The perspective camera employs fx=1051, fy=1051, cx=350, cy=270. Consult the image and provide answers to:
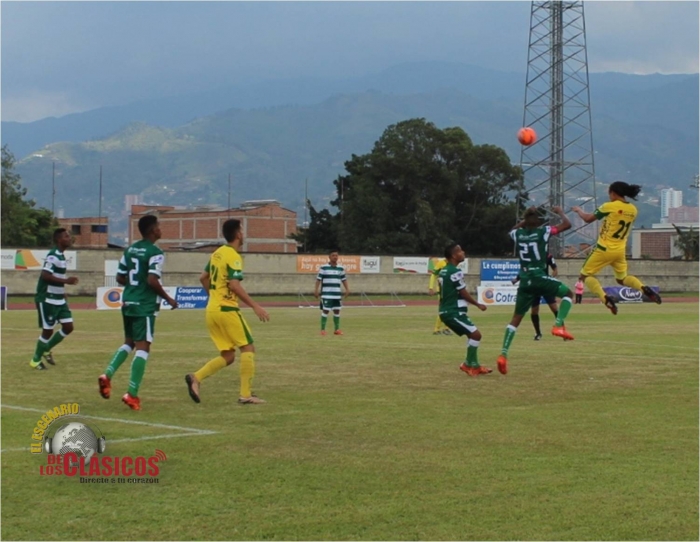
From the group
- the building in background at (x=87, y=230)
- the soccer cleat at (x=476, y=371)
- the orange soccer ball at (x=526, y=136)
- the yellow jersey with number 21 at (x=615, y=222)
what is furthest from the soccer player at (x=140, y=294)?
the building in background at (x=87, y=230)

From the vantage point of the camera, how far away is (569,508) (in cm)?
833

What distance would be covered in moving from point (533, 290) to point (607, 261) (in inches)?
52.6

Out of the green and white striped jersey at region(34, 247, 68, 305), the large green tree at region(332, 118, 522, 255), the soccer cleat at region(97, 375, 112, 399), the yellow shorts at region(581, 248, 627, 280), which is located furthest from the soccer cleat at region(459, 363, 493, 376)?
the large green tree at region(332, 118, 522, 255)

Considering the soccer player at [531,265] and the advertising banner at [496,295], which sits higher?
the soccer player at [531,265]

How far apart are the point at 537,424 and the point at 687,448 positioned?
6.43 feet

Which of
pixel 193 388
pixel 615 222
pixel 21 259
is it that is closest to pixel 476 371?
pixel 615 222

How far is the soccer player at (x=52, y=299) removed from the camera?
719 inches

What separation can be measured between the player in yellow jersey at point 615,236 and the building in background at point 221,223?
121318mm

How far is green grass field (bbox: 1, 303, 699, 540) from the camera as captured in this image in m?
7.91

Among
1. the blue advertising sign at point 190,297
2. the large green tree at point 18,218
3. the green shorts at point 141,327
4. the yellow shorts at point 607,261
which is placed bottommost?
the blue advertising sign at point 190,297

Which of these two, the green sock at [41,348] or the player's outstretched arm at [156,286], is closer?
the player's outstretched arm at [156,286]

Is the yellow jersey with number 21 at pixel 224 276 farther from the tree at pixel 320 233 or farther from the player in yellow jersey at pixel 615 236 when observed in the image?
the tree at pixel 320 233

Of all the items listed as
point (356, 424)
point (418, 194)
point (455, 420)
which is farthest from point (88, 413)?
point (418, 194)

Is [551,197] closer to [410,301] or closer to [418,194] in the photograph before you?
[418,194]
